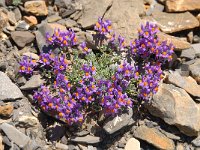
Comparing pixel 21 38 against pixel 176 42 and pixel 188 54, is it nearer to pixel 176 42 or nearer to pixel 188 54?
pixel 176 42

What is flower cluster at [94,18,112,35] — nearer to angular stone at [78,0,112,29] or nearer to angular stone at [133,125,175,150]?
angular stone at [78,0,112,29]

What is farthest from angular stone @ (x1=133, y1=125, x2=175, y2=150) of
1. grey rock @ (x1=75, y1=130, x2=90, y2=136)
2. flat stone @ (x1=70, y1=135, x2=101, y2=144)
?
grey rock @ (x1=75, y1=130, x2=90, y2=136)

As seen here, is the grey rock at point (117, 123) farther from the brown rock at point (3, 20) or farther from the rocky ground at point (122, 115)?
the brown rock at point (3, 20)

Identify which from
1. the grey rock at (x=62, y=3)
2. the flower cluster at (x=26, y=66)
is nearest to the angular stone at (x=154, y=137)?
the flower cluster at (x=26, y=66)

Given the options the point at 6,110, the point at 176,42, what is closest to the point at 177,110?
the point at 176,42

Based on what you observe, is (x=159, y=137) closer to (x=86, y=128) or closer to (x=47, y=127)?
(x=86, y=128)

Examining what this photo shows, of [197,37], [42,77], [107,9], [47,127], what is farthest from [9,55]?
[197,37]
